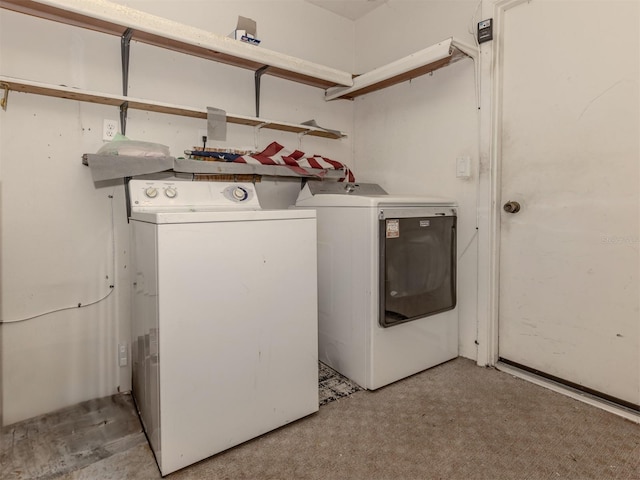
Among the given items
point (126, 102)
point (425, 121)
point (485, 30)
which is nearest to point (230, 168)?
point (126, 102)

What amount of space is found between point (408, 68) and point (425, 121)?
396 mm

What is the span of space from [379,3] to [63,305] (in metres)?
2.84

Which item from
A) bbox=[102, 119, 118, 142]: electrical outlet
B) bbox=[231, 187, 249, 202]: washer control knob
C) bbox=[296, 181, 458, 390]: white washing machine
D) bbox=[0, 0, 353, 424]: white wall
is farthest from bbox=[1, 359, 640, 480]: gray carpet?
bbox=[102, 119, 118, 142]: electrical outlet

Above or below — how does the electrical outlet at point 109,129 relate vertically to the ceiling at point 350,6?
below

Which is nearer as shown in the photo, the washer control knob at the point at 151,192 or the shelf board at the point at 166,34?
the shelf board at the point at 166,34

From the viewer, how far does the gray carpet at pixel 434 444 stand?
142 centimetres

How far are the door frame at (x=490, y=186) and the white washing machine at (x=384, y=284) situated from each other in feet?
0.55

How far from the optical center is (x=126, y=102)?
1.95 meters

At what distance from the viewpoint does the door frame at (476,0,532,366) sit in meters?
2.14

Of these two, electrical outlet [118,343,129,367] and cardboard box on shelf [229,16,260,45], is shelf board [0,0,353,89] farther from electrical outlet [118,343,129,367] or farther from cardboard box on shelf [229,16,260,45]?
electrical outlet [118,343,129,367]

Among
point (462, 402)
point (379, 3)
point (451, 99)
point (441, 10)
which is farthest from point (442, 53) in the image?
point (462, 402)

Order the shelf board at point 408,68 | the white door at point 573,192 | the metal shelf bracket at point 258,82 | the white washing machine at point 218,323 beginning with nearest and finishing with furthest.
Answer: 1. the white washing machine at point 218,323
2. the white door at point 573,192
3. the shelf board at point 408,68
4. the metal shelf bracket at point 258,82

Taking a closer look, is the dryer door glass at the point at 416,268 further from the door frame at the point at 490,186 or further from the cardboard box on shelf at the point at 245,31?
the cardboard box on shelf at the point at 245,31

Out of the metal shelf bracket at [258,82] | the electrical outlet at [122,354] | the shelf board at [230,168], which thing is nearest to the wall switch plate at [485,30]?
the shelf board at [230,168]
